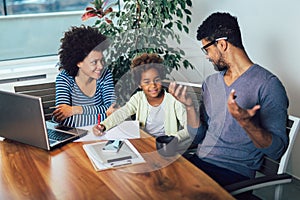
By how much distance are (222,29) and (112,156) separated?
78 centimetres

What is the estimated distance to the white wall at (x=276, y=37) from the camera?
8.30 feet

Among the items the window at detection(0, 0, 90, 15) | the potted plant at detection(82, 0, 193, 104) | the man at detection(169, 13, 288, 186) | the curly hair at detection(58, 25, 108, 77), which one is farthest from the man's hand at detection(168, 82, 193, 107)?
the window at detection(0, 0, 90, 15)

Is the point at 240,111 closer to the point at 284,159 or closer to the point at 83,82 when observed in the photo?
the point at 284,159

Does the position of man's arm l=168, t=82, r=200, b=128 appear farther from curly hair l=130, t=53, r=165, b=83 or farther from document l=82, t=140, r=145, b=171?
document l=82, t=140, r=145, b=171

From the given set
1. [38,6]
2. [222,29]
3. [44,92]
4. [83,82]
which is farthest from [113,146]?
[38,6]

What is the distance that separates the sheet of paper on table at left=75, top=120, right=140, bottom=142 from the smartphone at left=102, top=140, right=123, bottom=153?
108 millimetres

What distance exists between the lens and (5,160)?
1.70 metres

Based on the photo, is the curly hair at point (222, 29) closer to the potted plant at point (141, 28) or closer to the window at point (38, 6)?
the potted plant at point (141, 28)

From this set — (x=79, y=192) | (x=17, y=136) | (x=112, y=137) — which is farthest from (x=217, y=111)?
(x=17, y=136)

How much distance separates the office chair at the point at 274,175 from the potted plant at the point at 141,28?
0.60m

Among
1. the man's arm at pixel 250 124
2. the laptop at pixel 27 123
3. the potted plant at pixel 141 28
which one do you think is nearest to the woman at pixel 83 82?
the potted plant at pixel 141 28

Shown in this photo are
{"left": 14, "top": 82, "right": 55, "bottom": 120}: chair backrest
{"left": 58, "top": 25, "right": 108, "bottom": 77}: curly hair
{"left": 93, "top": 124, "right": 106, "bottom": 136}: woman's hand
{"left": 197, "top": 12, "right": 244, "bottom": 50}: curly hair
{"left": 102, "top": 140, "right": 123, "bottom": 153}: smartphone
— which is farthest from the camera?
{"left": 14, "top": 82, "right": 55, "bottom": 120}: chair backrest

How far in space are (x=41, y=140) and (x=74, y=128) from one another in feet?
0.95

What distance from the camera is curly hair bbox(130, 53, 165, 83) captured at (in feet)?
5.85
